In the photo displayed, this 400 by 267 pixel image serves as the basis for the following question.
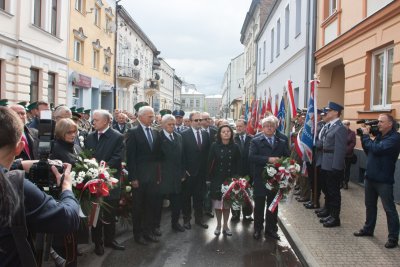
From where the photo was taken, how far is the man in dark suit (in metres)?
6.57

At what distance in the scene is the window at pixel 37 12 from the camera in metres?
16.8

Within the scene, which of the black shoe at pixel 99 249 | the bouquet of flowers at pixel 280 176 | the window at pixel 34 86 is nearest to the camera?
the black shoe at pixel 99 249

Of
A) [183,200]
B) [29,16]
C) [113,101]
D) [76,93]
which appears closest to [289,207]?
[183,200]

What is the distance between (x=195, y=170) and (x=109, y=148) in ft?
6.88

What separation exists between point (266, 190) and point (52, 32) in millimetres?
15532

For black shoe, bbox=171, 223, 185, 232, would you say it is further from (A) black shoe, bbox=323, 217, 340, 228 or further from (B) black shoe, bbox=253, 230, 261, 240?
(A) black shoe, bbox=323, 217, 340, 228

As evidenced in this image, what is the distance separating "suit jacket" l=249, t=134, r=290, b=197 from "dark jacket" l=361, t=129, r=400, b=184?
1.30m

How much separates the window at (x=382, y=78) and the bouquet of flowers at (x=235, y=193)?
4799mm

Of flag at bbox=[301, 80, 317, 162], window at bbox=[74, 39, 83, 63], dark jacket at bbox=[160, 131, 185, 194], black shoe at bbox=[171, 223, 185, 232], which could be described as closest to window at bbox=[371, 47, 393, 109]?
flag at bbox=[301, 80, 317, 162]

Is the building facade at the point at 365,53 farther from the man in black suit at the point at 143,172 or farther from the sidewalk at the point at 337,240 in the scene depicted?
the man in black suit at the point at 143,172

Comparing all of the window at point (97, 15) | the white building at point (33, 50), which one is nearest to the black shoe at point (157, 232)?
the white building at point (33, 50)

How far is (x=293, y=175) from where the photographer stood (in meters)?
6.39

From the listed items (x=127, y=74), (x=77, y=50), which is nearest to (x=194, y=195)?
(x=77, y=50)

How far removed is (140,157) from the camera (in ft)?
20.8
